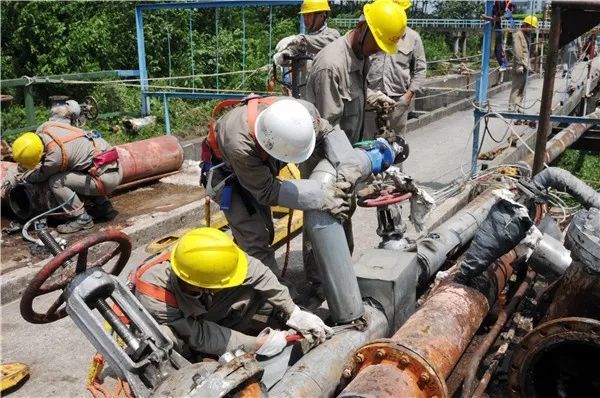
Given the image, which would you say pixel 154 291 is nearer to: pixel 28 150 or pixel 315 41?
pixel 28 150

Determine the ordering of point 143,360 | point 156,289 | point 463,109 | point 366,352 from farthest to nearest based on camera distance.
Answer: point 463,109 < point 156,289 < point 366,352 < point 143,360

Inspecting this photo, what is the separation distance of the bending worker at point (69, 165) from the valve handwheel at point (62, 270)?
2645 millimetres

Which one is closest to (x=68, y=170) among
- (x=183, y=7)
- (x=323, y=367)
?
(x=323, y=367)

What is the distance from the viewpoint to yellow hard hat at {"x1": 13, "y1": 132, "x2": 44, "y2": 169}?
5.38 metres

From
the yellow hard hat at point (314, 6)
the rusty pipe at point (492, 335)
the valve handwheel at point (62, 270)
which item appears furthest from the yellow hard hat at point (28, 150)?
the rusty pipe at point (492, 335)

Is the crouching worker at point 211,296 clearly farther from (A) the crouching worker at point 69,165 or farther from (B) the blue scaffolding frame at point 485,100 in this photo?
(B) the blue scaffolding frame at point 485,100

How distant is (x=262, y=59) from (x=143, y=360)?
10.6 m

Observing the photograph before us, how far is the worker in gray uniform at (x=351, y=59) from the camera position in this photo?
417 cm

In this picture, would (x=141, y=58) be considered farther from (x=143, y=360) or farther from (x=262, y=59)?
(x=143, y=360)

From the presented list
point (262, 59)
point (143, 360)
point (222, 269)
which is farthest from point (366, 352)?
point (262, 59)

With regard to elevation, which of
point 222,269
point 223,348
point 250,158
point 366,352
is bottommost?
point 223,348

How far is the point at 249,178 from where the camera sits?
351cm

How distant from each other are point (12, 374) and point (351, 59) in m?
3.03

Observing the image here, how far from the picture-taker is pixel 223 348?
132 inches
